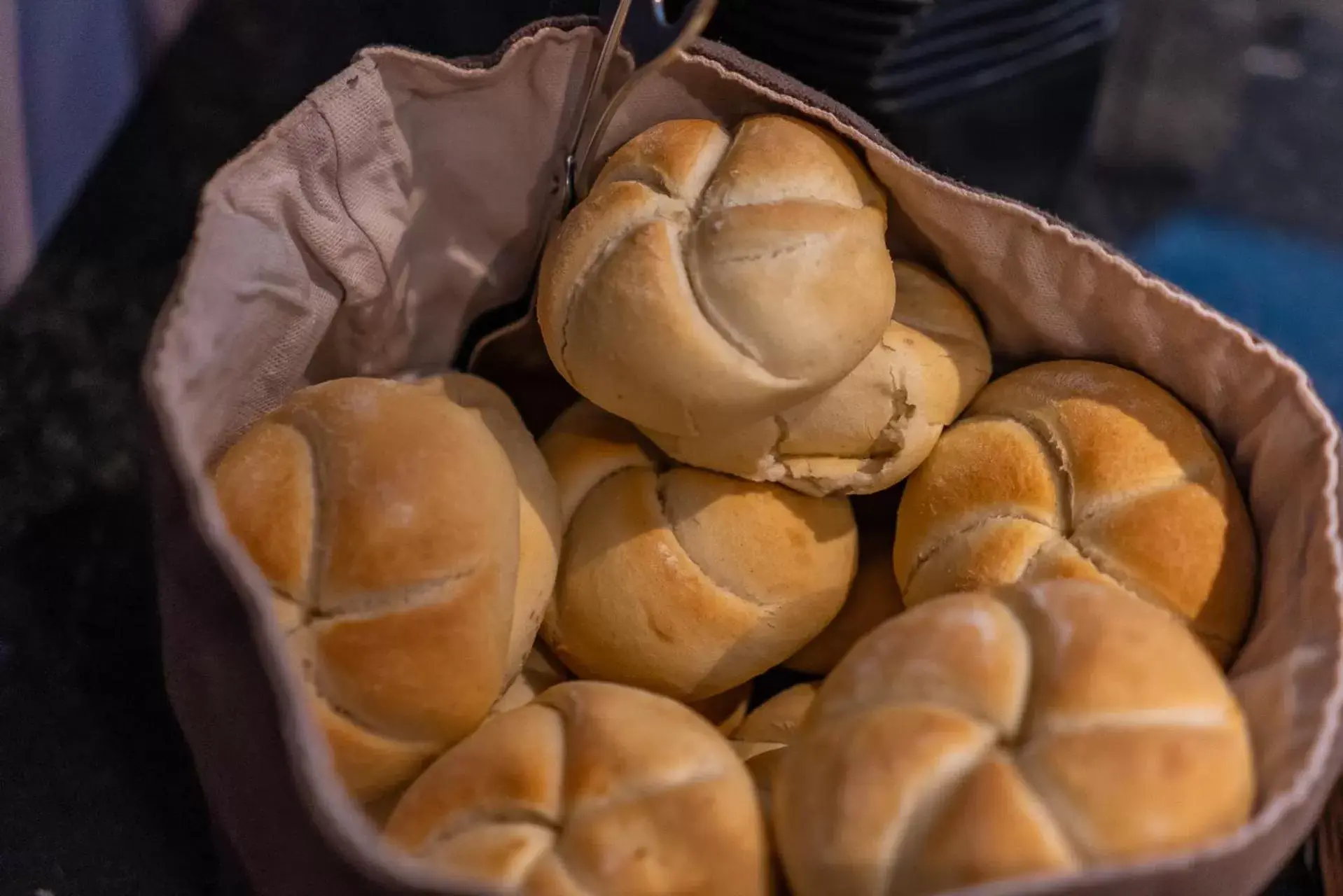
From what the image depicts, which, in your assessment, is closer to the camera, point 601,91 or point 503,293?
point 601,91

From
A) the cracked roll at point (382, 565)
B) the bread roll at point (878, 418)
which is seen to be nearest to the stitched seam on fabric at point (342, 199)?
the cracked roll at point (382, 565)

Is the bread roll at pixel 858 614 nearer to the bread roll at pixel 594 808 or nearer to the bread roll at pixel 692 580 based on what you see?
the bread roll at pixel 692 580

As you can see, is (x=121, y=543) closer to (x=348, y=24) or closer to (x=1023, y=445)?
(x=348, y=24)

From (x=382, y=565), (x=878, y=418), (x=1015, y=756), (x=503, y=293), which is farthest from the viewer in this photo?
(x=503, y=293)

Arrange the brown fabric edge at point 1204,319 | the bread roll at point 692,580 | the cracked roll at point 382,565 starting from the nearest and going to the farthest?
1. the brown fabric edge at point 1204,319
2. the cracked roll at point 382,565
3. the bread roll at point 692,580

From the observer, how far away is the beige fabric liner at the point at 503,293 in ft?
1.82

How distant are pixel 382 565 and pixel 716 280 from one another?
0.85 ft

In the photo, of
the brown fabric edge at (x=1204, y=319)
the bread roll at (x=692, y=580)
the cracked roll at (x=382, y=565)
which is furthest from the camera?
the bread roll at (x=692, y=580)

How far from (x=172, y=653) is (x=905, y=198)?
1.80 feet

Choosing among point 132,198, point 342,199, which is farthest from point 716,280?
point 132,198

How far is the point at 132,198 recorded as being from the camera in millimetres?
917

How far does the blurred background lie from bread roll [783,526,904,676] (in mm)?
307

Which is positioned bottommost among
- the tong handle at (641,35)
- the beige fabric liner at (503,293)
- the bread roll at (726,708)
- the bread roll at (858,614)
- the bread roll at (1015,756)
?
the bread roll at (726,708)

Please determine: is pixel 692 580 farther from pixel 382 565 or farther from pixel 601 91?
pixel 601 91
